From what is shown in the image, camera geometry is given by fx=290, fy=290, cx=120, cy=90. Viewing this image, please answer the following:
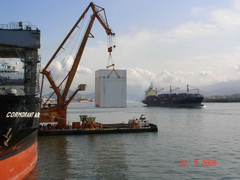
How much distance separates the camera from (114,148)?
29859mm

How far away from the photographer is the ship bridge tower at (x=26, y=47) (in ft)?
73.3

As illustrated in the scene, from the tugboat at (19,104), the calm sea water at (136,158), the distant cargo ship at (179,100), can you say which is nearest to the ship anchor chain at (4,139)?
the tugboat at (19,104)

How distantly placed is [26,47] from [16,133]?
27.8 feet

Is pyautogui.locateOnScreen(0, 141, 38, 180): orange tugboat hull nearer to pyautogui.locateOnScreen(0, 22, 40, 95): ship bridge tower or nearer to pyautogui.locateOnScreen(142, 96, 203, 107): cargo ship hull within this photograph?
pyautogui.locateOnScreen(0, 22, 40, 95): ship bridge tower

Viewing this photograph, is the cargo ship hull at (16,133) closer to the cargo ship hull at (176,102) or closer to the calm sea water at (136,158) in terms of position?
the calm sea water at (136,158)

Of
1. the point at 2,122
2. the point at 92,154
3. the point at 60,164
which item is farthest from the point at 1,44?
the point at 92,154

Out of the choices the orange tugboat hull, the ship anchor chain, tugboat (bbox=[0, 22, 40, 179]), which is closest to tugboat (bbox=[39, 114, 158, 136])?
tugboat (bbox=[0, 22, 40, 179])

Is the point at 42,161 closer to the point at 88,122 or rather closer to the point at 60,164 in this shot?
the point at 60,164

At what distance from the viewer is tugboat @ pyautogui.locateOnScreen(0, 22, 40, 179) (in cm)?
1595

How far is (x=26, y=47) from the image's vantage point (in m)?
22.7
